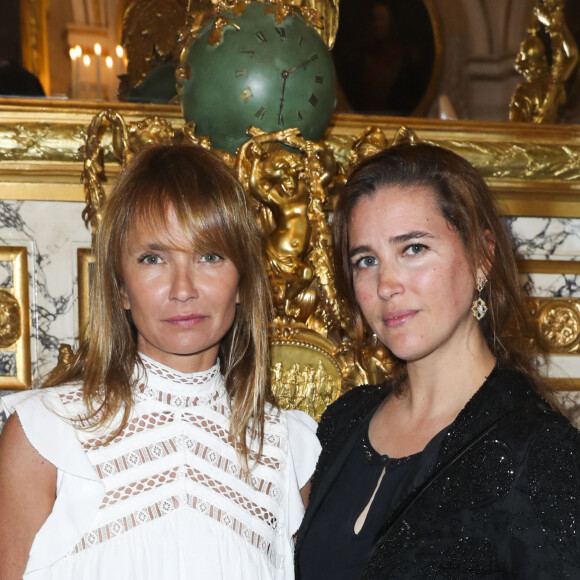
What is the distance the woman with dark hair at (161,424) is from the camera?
197 cm

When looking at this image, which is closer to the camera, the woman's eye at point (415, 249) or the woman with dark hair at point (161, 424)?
the woman with dark hair at point (161, 424)

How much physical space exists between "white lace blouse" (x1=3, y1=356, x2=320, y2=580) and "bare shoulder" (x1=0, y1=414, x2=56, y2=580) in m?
0.02

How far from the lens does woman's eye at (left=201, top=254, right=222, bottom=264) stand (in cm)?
214

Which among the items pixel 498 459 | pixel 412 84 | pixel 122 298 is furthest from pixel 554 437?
pixel 412 84

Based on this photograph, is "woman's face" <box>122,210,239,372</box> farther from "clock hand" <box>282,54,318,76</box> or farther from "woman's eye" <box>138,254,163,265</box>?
"clock hand" <box>282,54,318,76</box>

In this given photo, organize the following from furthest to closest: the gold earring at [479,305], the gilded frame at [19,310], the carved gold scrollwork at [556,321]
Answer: the carved gold scrollwork at [556,321] → the gilded frame at [19,310] → the gold earring at [479,305]

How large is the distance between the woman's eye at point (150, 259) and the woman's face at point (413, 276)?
42cm

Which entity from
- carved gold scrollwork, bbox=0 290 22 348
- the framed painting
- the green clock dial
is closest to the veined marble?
the framed painting

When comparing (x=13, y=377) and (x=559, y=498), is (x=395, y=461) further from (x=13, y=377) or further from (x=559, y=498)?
(x=13, y=377)

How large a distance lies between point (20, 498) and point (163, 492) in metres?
0.29

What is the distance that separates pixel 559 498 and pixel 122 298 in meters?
1.01

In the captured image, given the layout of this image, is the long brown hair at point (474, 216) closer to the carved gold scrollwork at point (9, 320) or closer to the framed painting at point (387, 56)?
the carved gold scrollwork at point (9, 320)

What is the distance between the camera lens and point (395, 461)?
2129 millimetres

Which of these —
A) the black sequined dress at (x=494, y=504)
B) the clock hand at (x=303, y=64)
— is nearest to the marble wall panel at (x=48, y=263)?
the clock hand at (x=303, y=64)
